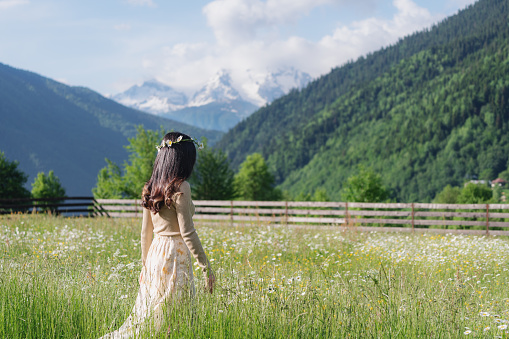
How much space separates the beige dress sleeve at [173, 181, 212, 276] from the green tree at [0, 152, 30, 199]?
156 ft

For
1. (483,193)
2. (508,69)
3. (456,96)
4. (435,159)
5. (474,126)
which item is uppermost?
(508,69)

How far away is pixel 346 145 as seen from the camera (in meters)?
174

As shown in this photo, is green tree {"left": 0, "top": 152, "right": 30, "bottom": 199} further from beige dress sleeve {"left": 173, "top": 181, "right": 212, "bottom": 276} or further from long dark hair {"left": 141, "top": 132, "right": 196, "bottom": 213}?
beige dress sleeve {"left": 173, "top": 181, "right": 212, "bottom": 276}

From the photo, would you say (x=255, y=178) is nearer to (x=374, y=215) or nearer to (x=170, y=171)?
(x=374, y=215)

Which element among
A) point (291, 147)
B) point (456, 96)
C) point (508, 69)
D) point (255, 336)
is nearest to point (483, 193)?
point (255, 336)

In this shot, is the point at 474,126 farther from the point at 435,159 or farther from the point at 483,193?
the point at 483,193

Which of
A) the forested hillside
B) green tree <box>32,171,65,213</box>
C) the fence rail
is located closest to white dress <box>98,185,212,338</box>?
the fence rail

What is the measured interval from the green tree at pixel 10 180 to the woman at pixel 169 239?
4741 centimetres

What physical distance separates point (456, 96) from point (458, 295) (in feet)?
527

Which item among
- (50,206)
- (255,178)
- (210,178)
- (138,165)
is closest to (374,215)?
(50,206)

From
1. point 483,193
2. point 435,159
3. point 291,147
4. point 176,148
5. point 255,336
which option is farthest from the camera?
point 291,147

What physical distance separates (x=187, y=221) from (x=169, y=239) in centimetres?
30

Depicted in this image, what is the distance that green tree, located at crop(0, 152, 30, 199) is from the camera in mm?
44938

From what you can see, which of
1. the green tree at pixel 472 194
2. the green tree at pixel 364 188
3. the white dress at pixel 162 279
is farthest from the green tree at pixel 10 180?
the green tree at pixel 472 194
